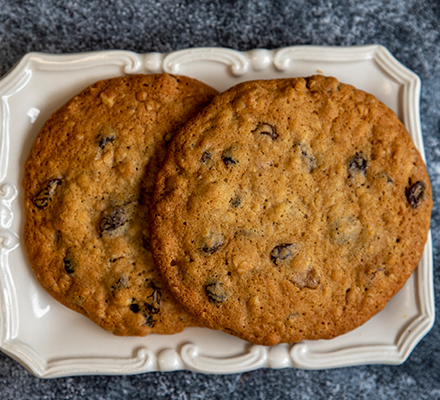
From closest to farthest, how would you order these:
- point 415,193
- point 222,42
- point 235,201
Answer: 1. point 235,201
2. point 415,193
3. point 222,42

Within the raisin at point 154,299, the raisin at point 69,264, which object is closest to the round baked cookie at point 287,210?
the raisin at point 154,299

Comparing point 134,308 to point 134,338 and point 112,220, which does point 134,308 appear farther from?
point 112,220

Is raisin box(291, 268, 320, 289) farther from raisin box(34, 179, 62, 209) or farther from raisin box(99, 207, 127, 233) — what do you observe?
raisin box(34, 179, 62, 209)

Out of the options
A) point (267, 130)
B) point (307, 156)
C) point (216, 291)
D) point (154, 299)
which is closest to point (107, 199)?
point (154, 299)

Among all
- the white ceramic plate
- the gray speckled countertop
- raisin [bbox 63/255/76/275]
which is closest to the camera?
raisin [bbox 63/255/76/275]


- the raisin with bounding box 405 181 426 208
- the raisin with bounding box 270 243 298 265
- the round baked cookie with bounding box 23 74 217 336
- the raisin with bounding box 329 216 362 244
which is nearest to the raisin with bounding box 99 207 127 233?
the round baked cookie with bounding box 23 74 217 336

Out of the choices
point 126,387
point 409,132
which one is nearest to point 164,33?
point 409,132

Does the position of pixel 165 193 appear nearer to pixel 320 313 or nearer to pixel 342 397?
pixel 320 313
